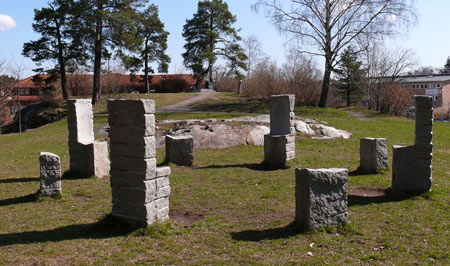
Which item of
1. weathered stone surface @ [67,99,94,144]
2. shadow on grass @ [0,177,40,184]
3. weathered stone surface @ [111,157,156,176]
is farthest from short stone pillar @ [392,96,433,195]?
shadow on grass @ [0,177,40,184]

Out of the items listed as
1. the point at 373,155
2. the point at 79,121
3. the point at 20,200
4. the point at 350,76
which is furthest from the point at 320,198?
the point at 350,76

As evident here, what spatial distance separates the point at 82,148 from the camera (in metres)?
10.6

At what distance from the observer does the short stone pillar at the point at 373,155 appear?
10.5m

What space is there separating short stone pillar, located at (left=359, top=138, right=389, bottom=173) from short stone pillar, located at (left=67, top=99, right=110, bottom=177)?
7.14 meters

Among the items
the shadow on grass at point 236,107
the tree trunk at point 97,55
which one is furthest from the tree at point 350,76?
the tree trunk at point 97,55

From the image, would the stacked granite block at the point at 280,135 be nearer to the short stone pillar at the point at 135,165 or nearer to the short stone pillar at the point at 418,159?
the short stone pillar at the point at 418,159

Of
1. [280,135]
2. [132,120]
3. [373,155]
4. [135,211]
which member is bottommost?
[135,211]

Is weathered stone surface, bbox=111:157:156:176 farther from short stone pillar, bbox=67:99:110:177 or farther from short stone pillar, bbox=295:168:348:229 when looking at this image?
short stone pillar, bbox=67:99:110:177

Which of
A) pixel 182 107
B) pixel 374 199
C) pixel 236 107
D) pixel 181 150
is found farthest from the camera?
pixel 182 107

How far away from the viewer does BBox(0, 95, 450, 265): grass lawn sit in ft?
17.9

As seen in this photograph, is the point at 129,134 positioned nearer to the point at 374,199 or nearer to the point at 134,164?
the point at 134,164

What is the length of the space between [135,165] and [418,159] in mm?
5840

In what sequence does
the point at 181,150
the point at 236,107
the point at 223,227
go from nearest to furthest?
the point at 223,227 → the point at 181,150 → the point at 236,107

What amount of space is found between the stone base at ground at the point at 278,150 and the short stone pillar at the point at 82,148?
15.9ft
